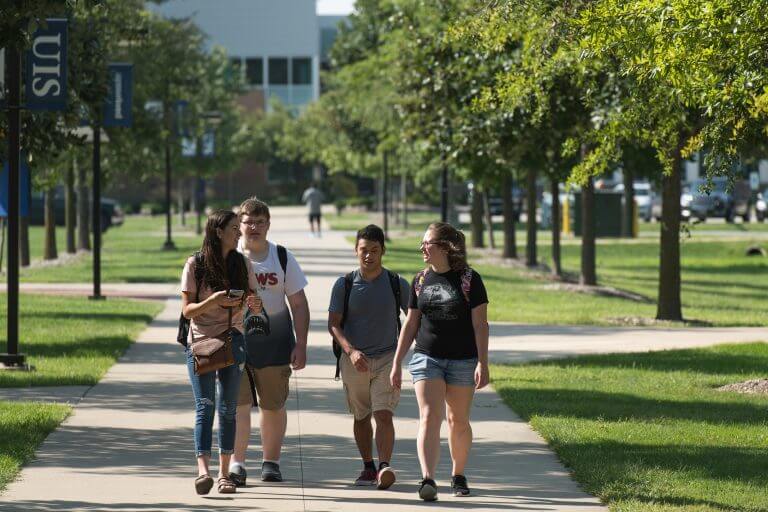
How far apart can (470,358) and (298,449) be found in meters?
2.28

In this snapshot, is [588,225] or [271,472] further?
[588,225]

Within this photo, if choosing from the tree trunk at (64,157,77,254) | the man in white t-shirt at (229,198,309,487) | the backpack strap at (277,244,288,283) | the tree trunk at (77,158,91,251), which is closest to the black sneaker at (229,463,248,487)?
the man in white t-shirt at (229,198,309,487)

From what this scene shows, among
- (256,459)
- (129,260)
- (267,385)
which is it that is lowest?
(129,260)

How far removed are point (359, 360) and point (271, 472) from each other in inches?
36.8

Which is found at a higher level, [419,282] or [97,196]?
[97,196]

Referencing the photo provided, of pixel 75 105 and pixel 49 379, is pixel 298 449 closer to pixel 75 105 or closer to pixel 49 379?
pixel 49 379

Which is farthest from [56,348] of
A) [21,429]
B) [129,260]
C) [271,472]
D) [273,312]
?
[129,260]

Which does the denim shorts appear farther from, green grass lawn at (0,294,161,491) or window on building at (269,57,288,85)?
window on building at (269,57,288,85)

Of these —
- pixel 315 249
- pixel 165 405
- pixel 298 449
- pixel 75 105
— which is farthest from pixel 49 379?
pixel 315 249

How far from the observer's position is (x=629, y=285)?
31.5 m

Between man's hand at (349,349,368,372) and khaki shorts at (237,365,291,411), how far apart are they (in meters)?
0.45

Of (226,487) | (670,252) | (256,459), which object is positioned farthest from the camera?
(670,252)

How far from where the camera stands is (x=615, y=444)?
10.7 meters

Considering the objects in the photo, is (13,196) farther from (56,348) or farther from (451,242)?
(451,242)
